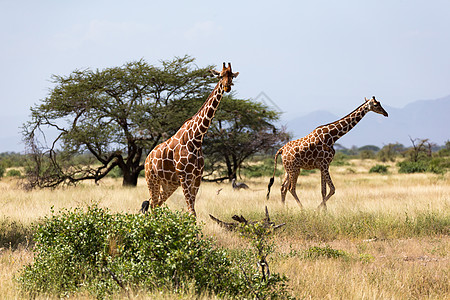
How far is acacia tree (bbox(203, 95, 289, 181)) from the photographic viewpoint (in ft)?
76.8

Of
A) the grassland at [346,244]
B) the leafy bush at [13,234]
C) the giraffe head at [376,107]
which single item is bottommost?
the grassland at [346,244]

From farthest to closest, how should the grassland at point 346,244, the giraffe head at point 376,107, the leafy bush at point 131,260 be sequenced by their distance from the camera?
the giraffe head at point 376,107
the grassland at point 346,244
the leafy bush at point 131,260

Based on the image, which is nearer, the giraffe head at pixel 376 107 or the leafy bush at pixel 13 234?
the leafy bush at pixel 13 234

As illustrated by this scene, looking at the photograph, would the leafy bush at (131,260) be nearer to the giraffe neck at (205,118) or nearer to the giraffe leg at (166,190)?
the giraffe neck at (205,118)

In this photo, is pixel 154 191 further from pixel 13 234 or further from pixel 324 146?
pixel 324 146

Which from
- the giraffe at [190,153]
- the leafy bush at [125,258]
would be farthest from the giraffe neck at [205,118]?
the leafy bush at [125,258]

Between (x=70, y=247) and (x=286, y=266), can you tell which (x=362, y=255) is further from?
(x=70, y=247)

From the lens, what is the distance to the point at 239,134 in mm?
24625

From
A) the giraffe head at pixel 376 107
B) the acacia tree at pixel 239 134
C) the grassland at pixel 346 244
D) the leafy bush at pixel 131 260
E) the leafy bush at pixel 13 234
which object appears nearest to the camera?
the leafy bush at pixel 131 260

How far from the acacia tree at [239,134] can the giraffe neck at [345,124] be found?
36.5ft

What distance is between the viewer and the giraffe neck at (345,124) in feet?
38.7

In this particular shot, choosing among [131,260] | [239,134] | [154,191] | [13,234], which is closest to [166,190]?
[154,191]

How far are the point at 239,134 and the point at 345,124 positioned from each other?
13028mm

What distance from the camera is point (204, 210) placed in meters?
11.6
